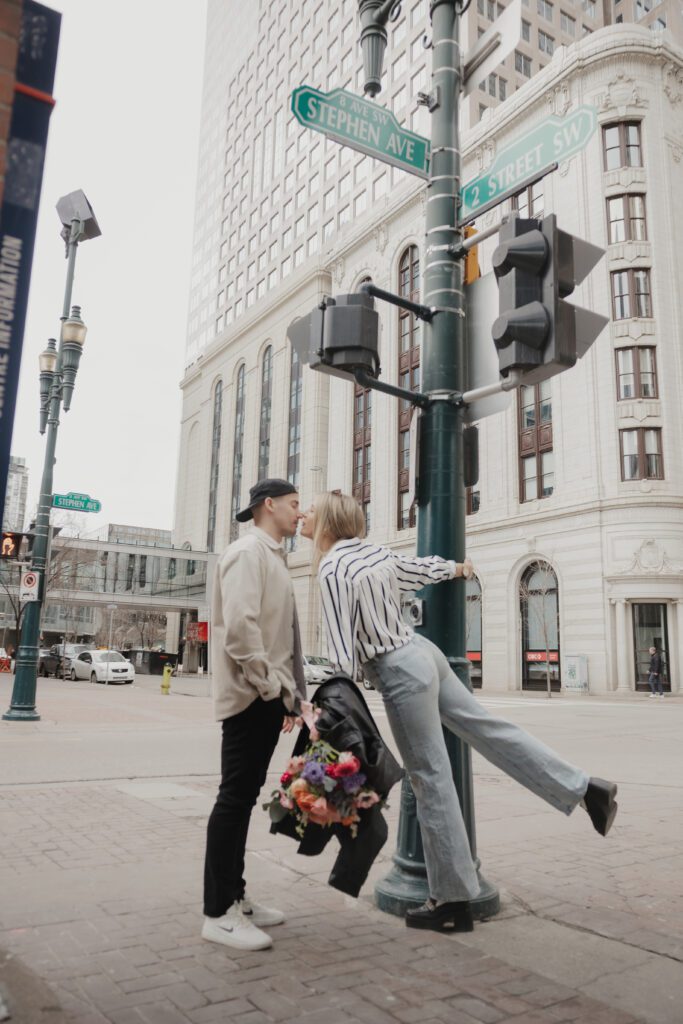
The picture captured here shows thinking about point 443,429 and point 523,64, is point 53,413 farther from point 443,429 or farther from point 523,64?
point 523,64

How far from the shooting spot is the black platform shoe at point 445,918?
3.62 meters

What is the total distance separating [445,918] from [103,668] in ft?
112

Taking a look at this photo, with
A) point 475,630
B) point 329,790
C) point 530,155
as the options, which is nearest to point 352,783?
point 329,790

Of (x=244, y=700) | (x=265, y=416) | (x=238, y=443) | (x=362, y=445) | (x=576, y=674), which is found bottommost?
(x=576, y=674)

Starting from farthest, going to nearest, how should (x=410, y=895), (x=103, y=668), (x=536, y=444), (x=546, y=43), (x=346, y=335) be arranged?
(x=546, y=43) → (x=536, y=444) → (x=103, y=668) → (x=346, y=335) → (x=410, y=895)

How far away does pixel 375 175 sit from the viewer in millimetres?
52375

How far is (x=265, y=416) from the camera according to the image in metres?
60.7

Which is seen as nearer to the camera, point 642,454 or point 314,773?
point 314,773

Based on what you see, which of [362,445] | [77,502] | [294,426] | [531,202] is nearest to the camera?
[77,502]

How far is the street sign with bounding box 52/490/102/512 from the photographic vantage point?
52.1 ft

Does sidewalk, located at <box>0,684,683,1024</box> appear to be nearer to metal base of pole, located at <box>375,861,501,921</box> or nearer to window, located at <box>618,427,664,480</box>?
metal base of pole, located at <box>375,861,501,921</box>

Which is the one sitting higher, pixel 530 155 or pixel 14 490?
pixel 14 490

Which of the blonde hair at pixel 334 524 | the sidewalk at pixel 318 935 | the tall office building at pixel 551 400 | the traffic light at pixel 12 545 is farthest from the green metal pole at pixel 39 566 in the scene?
the blonde hair at pixel 334 524

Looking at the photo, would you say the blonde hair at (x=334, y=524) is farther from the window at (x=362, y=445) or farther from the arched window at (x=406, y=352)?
the window at (x=362, y=445)
